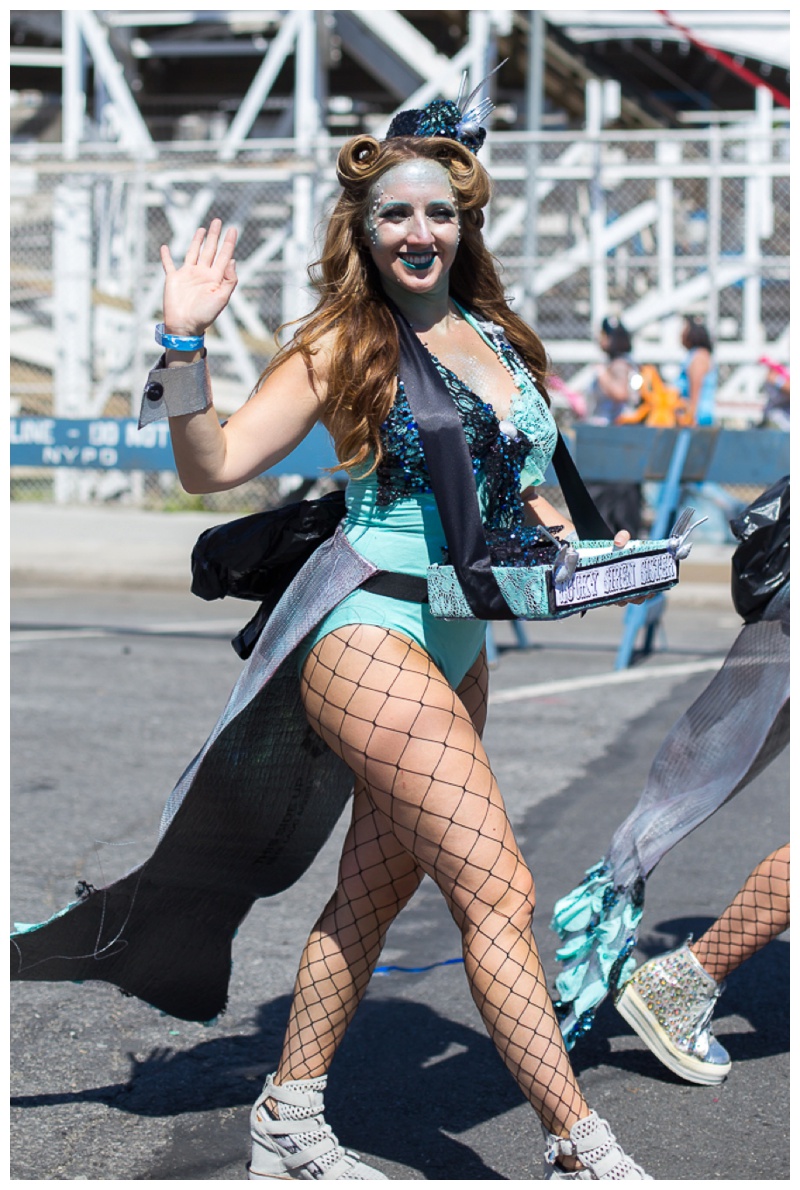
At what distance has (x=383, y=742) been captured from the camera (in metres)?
2.67

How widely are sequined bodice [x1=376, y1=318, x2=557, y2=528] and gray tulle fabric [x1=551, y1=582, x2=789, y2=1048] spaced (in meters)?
0.87

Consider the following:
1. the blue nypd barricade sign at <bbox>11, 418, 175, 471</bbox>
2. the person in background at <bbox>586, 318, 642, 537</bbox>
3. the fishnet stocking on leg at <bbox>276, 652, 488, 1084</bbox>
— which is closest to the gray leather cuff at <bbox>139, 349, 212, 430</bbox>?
the fishnet stocking on leg at <bbox>276, 652, 488, 1084</bbox>

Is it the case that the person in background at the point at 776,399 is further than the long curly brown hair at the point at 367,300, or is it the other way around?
the person in background at the point at 776,399

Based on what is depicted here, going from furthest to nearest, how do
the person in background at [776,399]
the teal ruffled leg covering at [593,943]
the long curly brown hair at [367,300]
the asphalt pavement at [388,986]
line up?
the person in background at [776,399]
the teal ruffled leg covering at [593,943]
the asphalt pavement at [388,986]
the long curly brown hair at [367,300]

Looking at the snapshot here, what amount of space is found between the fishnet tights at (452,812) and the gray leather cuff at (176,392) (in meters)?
0.51

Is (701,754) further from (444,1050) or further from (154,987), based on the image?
(154,987)

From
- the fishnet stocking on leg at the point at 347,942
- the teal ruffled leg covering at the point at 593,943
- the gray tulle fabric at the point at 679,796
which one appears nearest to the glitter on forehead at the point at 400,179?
the fishnet stocking on leg at the point at 347,942

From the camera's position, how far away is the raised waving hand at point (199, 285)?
8.46ft

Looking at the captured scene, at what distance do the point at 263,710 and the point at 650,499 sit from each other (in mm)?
12856

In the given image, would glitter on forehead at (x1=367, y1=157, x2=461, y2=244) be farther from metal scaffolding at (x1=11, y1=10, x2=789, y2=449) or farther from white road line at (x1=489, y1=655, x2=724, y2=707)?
metal scaffolding at (x1=11, y1=10, x2=789, y2=449)

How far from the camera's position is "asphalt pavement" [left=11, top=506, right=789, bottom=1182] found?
3.16m

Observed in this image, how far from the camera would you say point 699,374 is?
11570 mm

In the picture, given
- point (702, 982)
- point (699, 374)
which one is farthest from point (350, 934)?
point (699, 374)

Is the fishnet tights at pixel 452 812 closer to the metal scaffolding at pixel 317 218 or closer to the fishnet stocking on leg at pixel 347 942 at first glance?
the fishnet stocking on leg at pixel 347 942
